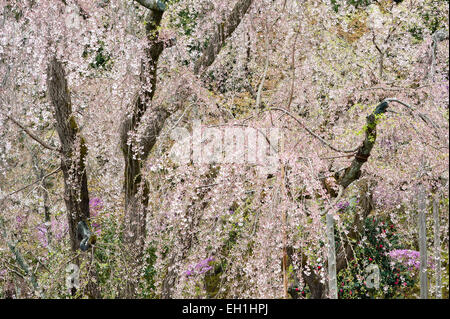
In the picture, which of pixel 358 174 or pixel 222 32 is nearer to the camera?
pixel 358 174

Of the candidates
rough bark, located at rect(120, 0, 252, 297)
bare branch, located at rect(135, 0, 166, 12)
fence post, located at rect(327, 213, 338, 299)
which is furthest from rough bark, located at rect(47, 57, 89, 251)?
fence post, located at rect(327, 213, 338, 299)

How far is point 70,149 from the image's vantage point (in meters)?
4.20

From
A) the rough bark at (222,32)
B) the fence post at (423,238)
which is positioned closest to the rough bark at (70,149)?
→ the rough bark at (222,32)

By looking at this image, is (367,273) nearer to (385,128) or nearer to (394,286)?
(394,286)

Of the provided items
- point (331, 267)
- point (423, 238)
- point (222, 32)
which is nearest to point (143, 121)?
point (222, 32)

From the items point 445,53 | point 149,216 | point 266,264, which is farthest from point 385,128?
point 149,216

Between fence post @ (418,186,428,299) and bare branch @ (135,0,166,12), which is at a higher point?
bare branch @ (135,0,166,12)

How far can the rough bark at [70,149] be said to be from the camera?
4027 mm

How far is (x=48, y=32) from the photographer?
147 inches

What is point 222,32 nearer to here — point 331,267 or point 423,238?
point 331,267

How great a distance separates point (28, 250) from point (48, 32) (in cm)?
291

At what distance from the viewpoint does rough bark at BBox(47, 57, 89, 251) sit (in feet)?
13.2

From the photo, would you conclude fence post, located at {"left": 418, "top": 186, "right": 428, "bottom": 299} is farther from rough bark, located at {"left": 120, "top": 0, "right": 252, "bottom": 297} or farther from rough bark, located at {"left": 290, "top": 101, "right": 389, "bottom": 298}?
rough bark, located at {"left": 120, "top": 0, "right": 252, "bottom": 297}

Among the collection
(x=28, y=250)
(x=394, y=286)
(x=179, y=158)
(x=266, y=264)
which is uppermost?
(x=179, y=158)
